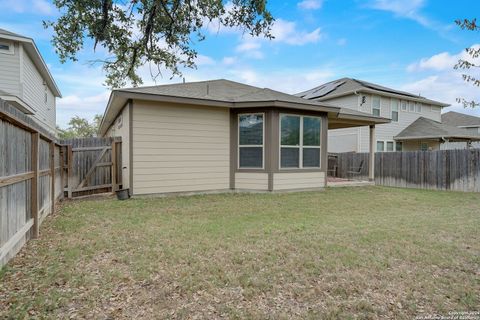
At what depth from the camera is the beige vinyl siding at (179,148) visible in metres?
7.65

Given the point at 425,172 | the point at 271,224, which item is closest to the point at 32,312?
the point at 271,224

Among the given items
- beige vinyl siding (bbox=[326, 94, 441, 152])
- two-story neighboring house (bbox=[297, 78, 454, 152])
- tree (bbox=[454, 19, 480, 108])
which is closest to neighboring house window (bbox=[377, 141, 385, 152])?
two-story neighboring house (bbox=[297, 78, 454, 152])

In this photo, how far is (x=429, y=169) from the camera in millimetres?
11211

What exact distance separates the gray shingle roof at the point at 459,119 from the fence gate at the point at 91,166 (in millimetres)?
27300

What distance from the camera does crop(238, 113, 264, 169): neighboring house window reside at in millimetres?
8609

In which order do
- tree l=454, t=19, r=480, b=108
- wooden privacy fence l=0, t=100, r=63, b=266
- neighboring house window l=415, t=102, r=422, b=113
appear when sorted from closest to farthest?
wooden privacy fence l=0, t=100, r=63, b=266 < tree l=454, t=19, r=480, b=108 < neighboring house window l=415, t=102, r=422, b=113

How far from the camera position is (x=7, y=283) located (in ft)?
8.68

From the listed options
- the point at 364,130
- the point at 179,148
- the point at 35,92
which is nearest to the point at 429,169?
the point at 364,130

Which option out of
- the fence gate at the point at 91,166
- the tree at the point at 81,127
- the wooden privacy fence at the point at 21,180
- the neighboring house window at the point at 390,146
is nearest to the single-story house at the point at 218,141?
the fence gate at the point at 91,166

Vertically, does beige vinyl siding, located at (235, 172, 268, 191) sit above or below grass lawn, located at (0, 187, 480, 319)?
above

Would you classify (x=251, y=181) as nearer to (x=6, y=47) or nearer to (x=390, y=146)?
(x=6, y=47)

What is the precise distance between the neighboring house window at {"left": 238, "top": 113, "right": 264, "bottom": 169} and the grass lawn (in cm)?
Result: 325

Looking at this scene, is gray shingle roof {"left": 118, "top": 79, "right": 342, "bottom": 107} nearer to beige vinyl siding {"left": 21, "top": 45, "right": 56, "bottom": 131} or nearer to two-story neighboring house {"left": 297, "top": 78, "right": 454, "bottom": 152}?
beige vinyl siding {"left": 21, "top": 45, "right": 56, "bottom": 131}

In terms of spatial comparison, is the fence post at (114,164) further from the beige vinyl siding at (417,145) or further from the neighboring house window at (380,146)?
the beige vinyl siding at (417,145)
